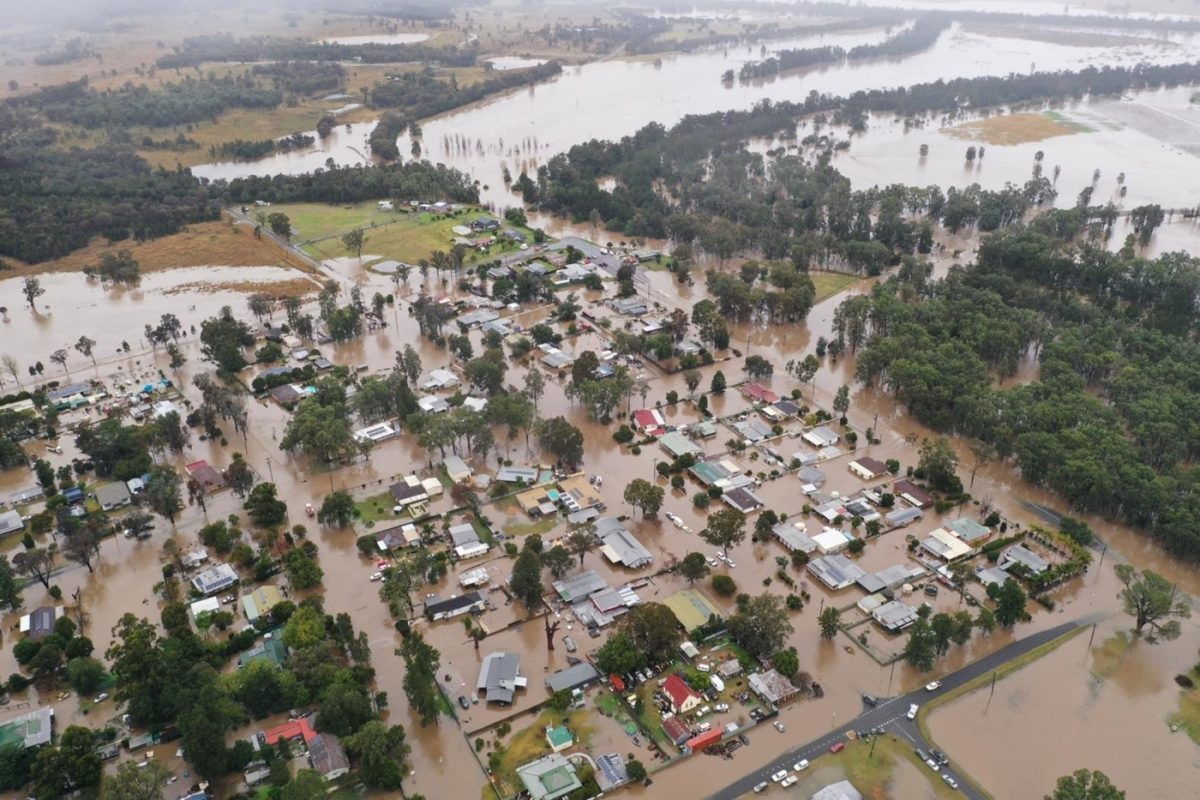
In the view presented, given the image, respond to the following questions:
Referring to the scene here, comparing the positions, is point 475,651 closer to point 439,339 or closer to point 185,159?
point 439,339

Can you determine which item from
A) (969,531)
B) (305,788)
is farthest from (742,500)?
(305,788)

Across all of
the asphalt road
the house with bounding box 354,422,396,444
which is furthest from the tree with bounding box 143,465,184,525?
the asphalt road

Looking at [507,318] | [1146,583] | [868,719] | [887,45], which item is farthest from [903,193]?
[887,45]

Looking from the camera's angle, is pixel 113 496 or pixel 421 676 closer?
pixel 421 676

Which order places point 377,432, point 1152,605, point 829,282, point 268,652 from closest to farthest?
point 268,652
point 1152,605
point 377,432
point 829,282

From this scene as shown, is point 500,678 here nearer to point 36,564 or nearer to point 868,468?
point 36,564

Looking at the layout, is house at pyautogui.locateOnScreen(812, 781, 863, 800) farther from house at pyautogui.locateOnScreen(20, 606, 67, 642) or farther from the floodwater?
the floodwater

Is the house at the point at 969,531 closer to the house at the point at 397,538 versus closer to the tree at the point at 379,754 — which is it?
the house at the point at 397,538
